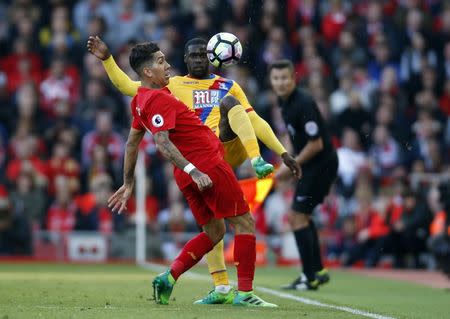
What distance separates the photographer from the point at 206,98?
1030 cm

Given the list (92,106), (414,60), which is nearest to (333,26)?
(414,60)

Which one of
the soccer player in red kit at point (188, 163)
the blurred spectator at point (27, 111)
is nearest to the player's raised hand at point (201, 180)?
the soccer player in red kit at point (188, 163)

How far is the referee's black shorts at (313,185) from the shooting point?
43.3 feet

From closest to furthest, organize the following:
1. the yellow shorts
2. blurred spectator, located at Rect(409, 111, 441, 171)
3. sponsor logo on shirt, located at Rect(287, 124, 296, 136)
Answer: the yellow shorts < sponsor logo on shirt, located at Rect(287, 124, 296, 136) < blurred spectator, located at Rect(409, 111, 441, 171)

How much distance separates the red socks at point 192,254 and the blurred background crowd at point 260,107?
30.8 ft

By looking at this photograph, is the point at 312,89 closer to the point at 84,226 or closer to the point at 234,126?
the point at 84,226

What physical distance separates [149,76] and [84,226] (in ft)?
34.5

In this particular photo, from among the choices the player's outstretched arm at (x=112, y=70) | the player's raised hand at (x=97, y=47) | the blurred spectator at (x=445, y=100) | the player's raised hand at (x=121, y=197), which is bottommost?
the player's raised hand at (x=121, y=197)

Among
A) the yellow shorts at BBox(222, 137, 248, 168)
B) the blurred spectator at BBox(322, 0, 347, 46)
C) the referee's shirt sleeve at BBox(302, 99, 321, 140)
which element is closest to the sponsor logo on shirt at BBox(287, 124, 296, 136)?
the referee's shirt sleeve at BBox(302, 99, 321, 140)

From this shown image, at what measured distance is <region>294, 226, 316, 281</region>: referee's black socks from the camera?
42.7ft

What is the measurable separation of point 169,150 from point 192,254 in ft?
3.11

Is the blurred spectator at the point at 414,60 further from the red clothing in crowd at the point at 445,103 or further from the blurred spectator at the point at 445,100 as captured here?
the red clothing in crowd at the point at 445,103

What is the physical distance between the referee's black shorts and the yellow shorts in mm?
2131

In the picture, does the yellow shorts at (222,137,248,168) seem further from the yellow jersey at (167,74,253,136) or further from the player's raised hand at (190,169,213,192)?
the player's raised hand at (190,169,213,192)
